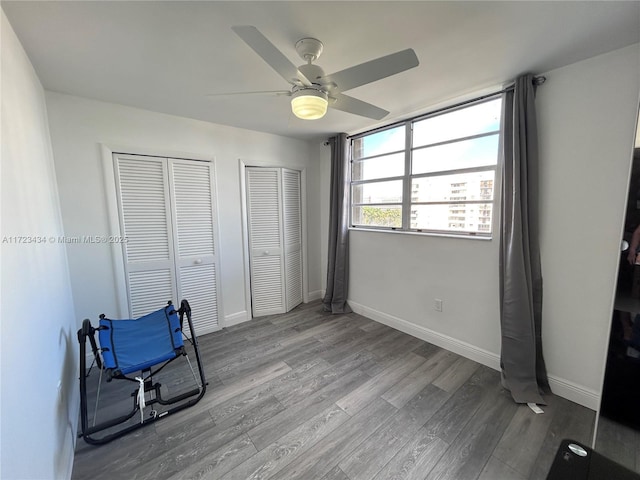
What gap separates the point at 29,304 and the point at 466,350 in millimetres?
3086

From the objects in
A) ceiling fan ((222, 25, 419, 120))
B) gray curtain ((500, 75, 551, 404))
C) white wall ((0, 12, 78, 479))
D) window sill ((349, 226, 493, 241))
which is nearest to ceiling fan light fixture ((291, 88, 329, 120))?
ceiling fan ((222, 25, 419, 120))

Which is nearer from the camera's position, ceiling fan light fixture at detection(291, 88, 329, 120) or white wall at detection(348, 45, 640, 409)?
ceiling fan light fixture at detection(291, 88, 329, 120)

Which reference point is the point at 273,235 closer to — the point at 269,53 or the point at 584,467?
the point at 269,53

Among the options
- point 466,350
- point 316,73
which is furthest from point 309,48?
point 466,350

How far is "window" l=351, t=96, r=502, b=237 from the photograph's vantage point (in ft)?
7.48

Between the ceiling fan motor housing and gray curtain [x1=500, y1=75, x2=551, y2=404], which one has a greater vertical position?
the ceiling fan motor housing

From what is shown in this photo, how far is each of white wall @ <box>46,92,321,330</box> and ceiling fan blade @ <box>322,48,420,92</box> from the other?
1.95 metres

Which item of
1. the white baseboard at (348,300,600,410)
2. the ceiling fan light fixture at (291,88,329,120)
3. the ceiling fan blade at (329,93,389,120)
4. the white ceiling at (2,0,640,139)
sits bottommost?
the white baseboard at (348,300,600,410)

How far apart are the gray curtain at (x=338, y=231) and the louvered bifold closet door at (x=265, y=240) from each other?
68 cm

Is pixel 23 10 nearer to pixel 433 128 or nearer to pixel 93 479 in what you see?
pixel 93 479

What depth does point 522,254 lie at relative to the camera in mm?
1916

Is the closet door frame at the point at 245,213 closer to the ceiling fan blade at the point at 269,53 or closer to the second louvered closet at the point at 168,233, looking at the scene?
the second louvered closet at the point at 168,233

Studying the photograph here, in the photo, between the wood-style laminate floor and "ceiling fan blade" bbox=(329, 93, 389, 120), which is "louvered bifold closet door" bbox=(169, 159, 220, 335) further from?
"ceiling fan blade" bbox=(329, 93, 389, 120)

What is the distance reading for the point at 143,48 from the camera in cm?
151
